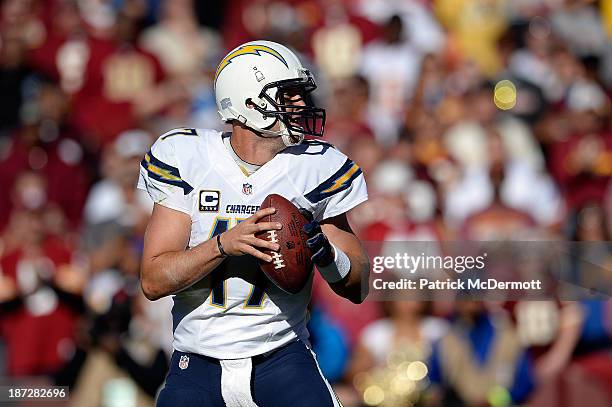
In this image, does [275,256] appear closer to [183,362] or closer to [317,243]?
[317,243]

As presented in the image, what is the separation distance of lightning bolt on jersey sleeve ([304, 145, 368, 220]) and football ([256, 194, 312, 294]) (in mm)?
276

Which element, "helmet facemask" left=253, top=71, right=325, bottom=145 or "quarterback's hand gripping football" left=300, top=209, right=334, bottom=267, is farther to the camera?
"helmet facemask" left=253, top=71, right=325, bottom=145

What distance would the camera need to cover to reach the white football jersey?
3.68 meters

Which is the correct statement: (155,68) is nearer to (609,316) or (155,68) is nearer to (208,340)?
(609,316)

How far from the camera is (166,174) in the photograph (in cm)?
371

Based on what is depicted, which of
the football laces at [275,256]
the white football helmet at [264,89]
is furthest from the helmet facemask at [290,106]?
the football laces at [275,256]

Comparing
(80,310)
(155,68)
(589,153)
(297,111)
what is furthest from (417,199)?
(297,111)

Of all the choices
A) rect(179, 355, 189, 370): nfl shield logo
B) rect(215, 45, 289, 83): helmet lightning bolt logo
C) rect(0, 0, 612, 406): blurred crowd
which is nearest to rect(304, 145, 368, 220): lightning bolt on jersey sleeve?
rect(215, 45, 289, 83): helmet lightning bolt logo

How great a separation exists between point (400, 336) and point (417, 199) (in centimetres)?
156

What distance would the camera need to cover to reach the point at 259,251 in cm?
344

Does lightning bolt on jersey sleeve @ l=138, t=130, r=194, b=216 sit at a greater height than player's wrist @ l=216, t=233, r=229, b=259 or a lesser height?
greater

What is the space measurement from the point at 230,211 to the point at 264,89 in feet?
1.46

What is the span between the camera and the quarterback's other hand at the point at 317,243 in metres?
3.46

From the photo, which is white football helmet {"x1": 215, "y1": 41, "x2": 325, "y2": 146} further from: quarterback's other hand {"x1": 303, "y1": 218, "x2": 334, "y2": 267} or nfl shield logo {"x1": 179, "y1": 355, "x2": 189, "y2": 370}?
nfl shield logo {"x1": 179, "y1": 355, "x2": 189, "y2": 370}
